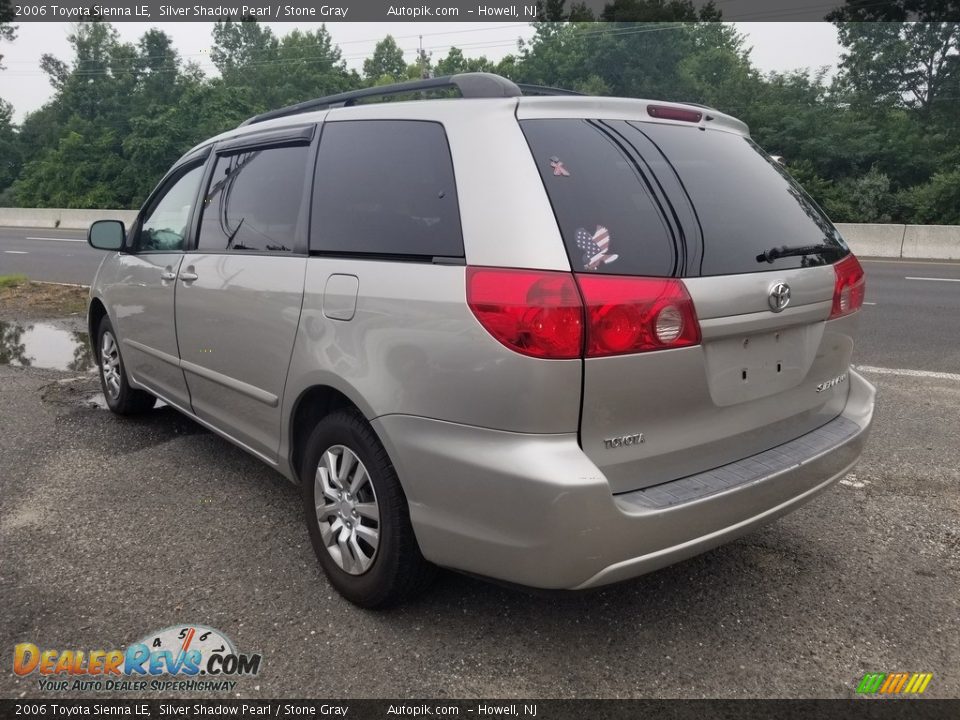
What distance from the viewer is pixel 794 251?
2592 mm

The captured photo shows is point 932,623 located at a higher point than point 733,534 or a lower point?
lower

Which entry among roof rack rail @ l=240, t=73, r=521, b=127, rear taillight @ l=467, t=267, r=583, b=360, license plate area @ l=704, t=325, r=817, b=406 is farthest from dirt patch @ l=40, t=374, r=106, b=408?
license plate area @ l=704, t=325, r=817, b=406

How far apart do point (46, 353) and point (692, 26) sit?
5247 cm

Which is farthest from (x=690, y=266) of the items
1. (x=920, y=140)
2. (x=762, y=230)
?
(x=920, y=140)

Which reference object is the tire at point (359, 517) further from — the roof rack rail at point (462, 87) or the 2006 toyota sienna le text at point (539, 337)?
the roof rack rail at point (462, 87)

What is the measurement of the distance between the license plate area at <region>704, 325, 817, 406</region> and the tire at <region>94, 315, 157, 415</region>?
3.82m

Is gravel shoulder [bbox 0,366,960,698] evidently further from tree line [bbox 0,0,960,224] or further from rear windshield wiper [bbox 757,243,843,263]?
tree line [bbox 0,0,960,224]

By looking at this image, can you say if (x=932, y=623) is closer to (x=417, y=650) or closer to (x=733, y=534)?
(x=733, y=534)

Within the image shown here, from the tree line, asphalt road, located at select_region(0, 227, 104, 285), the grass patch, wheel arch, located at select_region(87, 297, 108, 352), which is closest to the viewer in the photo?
wheel arch, located at select_region(87, 297, 108, 352)

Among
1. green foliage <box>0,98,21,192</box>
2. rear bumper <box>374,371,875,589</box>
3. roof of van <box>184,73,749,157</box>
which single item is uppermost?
green foliage <box>0,98,21,192</box>

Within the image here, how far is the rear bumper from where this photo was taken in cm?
205

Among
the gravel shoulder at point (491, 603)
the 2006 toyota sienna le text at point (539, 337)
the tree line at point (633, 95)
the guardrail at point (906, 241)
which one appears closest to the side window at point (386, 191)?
the 2006 toyota sienna le text at point (539, 337)

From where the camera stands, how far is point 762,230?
2.53m

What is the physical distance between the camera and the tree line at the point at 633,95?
27094 mm
